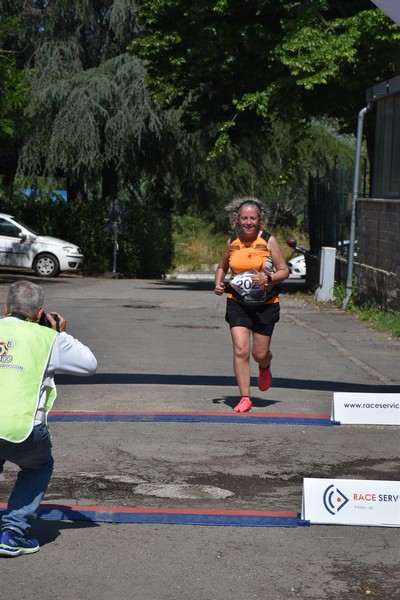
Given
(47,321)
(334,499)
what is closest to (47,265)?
(334,499)

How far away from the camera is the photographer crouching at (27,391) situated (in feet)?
18.1

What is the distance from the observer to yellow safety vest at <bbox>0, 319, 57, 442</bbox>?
18.0ft

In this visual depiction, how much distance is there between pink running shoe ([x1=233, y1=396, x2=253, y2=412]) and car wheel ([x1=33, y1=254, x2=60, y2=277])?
997 inches

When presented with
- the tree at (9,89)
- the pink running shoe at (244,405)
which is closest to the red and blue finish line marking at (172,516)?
the pink running shoe at (244,405)

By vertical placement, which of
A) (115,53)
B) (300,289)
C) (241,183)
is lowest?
(300,289)

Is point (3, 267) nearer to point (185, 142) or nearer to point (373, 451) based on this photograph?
point (185, 142)

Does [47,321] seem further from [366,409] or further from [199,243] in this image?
[199,243]

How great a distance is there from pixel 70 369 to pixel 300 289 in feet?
81.0

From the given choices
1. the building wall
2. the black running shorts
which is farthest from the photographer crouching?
the building wall

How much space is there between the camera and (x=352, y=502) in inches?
252

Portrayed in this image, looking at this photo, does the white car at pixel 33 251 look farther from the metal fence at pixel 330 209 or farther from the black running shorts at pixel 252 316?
the black running shorts at pixel 252 316

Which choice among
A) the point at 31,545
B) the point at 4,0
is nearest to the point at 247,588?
the point at 31,545

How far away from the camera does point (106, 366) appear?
43.3ft

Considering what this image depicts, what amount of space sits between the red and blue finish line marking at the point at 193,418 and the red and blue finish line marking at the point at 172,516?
2.76 metres
